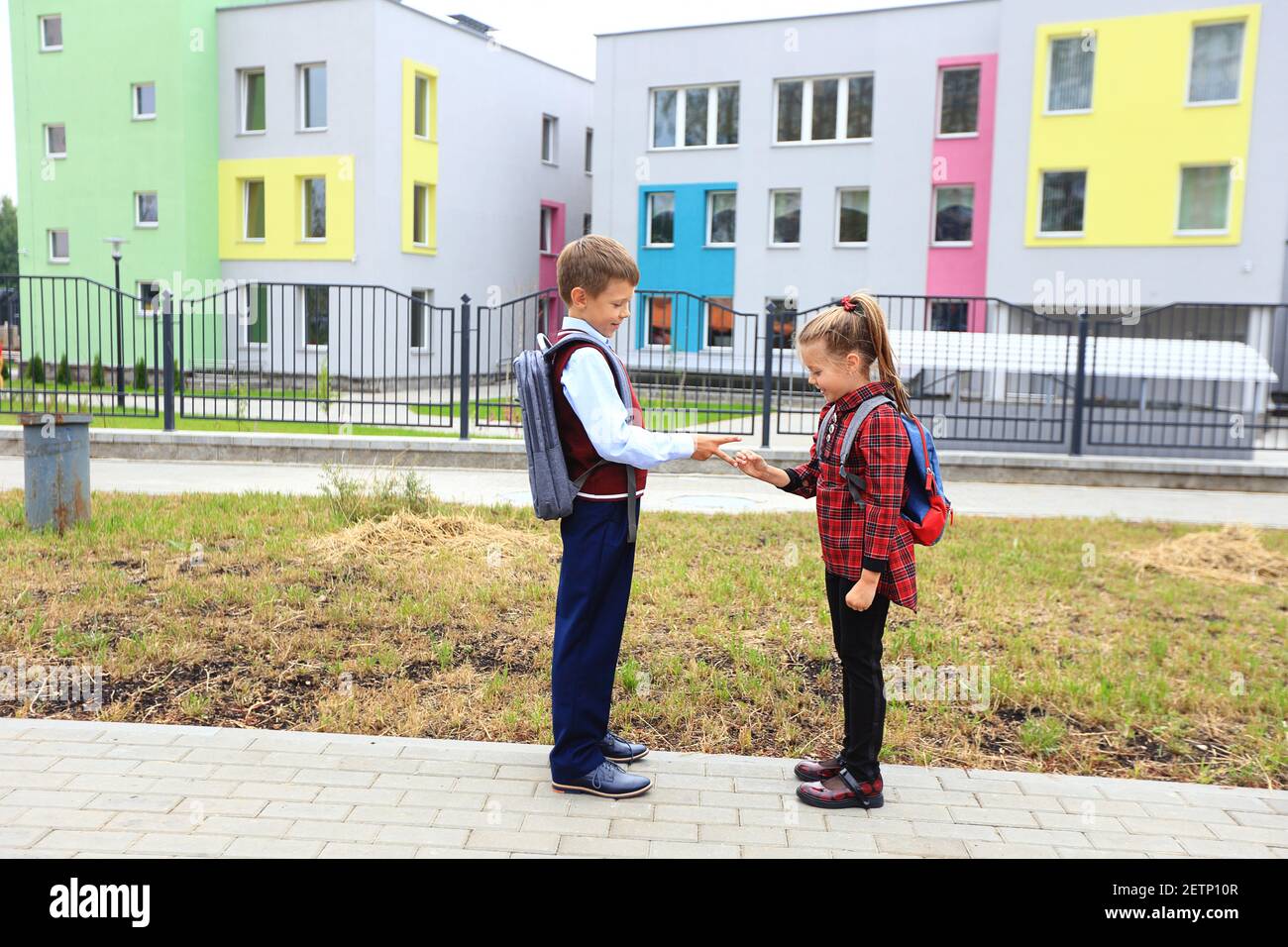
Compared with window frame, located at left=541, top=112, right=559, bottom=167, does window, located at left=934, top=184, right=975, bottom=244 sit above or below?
below

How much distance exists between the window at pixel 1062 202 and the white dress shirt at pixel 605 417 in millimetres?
24146

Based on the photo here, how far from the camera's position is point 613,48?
29.6 metres

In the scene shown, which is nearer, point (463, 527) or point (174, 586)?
point (174, 586)

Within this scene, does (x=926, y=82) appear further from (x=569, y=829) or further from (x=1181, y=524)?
(x=569, y=829)

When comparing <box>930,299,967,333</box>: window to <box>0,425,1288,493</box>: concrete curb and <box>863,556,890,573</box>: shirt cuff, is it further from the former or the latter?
<box>863,556,890,573</box>: shirt cuff

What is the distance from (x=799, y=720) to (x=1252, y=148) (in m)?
23.9

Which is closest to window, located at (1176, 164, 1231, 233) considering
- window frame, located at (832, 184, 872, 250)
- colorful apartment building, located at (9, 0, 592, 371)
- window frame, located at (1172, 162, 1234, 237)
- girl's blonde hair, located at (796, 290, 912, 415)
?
window frame, located at (1172, 162, 1234, 237)

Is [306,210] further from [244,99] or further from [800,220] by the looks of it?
[800,220]

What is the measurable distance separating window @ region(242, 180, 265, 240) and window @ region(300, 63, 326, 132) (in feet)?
7.94

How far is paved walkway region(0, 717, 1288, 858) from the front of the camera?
3.33 m

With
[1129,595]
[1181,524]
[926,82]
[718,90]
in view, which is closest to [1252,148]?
[926,82]

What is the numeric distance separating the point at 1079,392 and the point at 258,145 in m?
23.9

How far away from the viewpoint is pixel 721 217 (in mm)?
29375

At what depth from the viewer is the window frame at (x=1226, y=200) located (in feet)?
77.4
